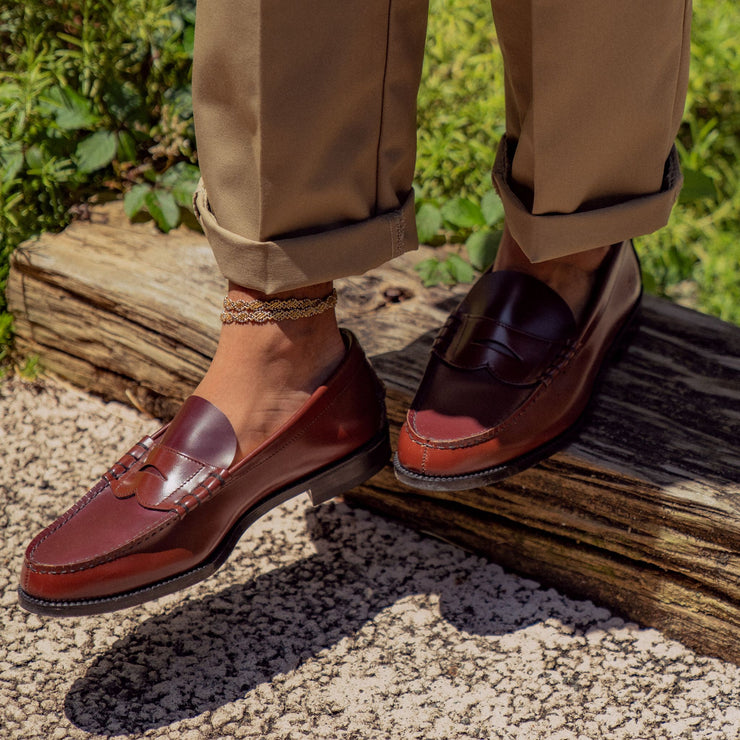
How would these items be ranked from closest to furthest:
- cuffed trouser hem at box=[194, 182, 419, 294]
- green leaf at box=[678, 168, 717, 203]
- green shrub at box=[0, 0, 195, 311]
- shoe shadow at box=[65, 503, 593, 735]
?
cuffed trouser hem at box=[194, 182, 419, 294], shoe shadow at box=[65, 503, 593, 735], green leaf at box=[678, 168, 717, 203], green shrub at box=[0, 0, 195, 311]

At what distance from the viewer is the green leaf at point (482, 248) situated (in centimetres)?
199

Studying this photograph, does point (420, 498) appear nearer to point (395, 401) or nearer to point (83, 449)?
point (395, 401)

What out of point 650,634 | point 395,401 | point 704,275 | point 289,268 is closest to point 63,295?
point 395,401

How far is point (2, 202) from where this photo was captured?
2.12 meters

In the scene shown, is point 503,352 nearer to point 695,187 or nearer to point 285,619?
point 285,619

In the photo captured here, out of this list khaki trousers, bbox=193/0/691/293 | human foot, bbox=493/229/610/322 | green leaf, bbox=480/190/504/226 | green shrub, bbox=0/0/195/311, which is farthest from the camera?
green shrub, bbox=0/0/195/311

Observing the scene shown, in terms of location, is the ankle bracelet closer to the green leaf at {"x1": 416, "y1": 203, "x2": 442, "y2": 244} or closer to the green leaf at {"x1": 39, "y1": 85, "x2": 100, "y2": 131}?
the green leaf at {"x1": 416, "y1": 203, "x2": 442, "y2": 244}

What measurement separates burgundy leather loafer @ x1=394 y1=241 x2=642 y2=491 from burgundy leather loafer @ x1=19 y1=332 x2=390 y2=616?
6.1 inches

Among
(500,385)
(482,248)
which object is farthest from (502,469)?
(482,248)

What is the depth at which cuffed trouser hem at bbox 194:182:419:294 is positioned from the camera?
3.82 ft

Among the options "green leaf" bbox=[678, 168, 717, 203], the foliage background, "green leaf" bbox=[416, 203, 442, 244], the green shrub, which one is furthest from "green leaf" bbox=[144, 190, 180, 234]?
"green leaf" bbox=[678, 168, 717, 203]

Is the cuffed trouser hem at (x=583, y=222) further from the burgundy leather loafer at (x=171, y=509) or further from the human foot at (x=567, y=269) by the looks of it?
the burgundy leather loafer at (x=171, y=509)

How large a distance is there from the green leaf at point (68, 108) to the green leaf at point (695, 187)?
1.39 meters

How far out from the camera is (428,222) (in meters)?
2.08
